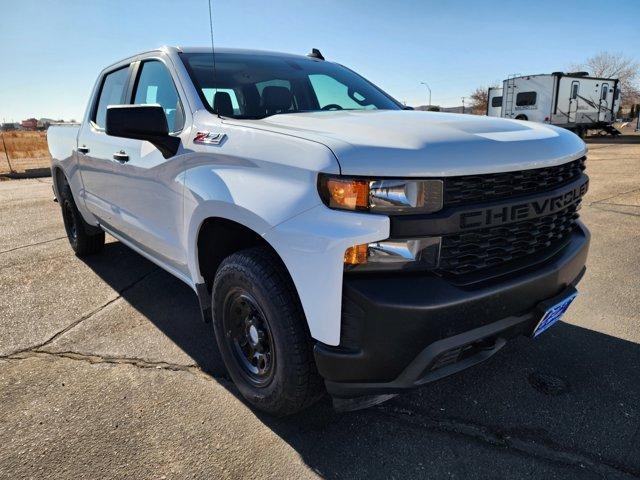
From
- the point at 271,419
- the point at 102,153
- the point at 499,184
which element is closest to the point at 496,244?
the point at 499,184

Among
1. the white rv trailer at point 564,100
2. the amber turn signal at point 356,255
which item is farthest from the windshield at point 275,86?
the white rv trailer at point 564,100

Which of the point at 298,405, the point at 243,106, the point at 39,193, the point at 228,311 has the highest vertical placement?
the point at 243,106

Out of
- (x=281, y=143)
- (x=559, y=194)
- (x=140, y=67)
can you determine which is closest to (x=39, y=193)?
(x=140, y=67)

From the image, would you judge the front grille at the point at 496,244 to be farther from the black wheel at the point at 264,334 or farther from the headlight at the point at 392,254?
the black wheel at the point at 264,334

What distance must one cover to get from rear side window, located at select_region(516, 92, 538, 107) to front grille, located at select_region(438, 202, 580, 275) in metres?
21.8

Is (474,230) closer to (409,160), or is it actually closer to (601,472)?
(409,160)

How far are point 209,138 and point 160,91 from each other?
99 centimetres

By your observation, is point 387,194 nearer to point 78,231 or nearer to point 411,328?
point 411,328

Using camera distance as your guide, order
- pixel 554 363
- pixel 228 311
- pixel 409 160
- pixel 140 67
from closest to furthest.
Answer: pixel 409 160 < pixel 228 311 < pixel 554 363 < pixel 140 67

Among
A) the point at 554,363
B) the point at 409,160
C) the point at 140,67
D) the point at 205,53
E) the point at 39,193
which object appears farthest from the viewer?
the point at 39,193

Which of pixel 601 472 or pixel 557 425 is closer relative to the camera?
pixel 601 472

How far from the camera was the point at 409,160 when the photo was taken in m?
1.69

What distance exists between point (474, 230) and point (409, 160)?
398 mm

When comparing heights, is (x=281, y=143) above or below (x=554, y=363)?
above
